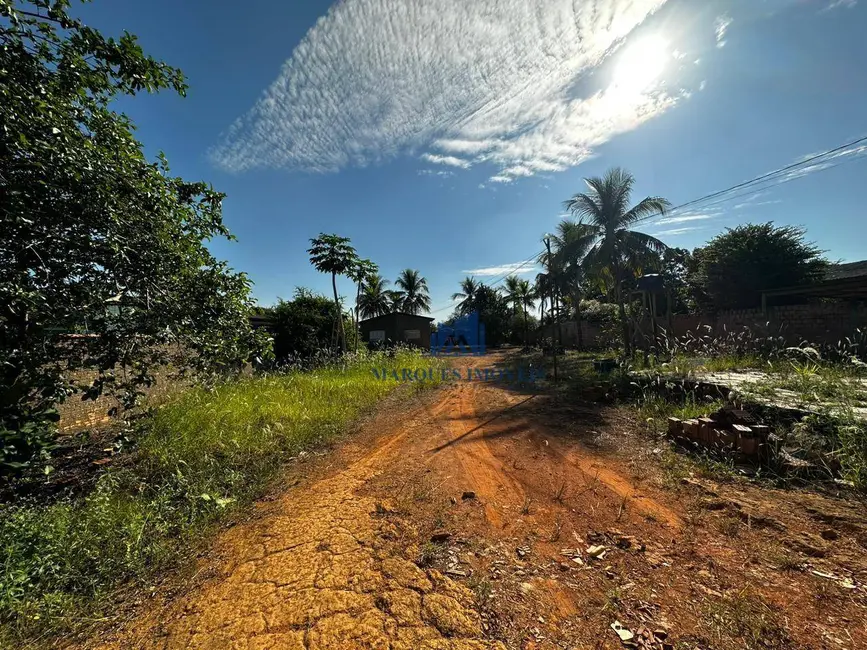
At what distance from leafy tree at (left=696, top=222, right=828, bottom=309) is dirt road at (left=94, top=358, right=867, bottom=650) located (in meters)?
14.5

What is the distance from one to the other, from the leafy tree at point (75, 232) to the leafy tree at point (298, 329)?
908 centimetres

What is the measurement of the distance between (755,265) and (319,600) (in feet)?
61.0

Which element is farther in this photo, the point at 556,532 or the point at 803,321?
the point at 803,321

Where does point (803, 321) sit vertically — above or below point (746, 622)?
above

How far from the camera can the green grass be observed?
1921mm

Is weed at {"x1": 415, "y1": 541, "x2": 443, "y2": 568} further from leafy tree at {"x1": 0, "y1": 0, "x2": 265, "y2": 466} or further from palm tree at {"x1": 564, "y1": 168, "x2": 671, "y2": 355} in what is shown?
palm tree at {"x1": 564, "y1": 168, "x2": 671, "y2": 355}

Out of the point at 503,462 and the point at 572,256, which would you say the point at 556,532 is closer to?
the point at 503,462

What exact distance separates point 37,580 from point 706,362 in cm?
1003

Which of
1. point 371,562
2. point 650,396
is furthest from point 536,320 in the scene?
point 371,562

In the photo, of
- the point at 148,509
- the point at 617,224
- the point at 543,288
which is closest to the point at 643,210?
the point at 617,224

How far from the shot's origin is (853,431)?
311 cm

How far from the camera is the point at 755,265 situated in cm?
1332

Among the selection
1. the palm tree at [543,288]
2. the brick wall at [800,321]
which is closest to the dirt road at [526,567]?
the brick wall at [800,321]

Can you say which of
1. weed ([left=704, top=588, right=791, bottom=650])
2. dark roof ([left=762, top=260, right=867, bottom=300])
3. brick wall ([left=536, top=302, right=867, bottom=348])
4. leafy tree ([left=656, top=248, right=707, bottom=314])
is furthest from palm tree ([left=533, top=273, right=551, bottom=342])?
weed ([left=704, top=588, right=791, bottom=650])
